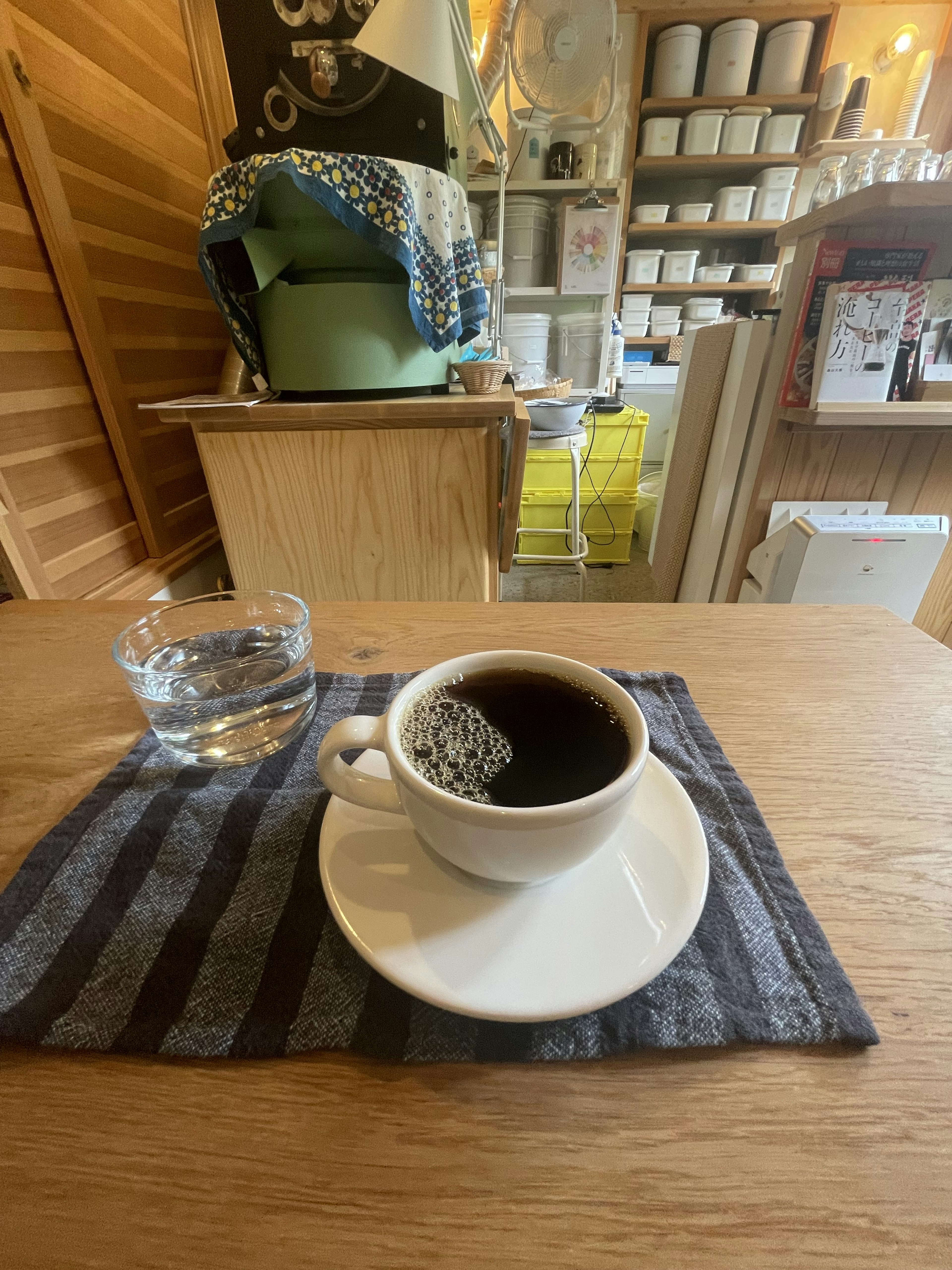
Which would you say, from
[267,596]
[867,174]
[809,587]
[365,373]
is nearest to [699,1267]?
[267,596]

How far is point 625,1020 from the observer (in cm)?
24

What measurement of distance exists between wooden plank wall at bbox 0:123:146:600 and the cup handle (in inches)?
34.1

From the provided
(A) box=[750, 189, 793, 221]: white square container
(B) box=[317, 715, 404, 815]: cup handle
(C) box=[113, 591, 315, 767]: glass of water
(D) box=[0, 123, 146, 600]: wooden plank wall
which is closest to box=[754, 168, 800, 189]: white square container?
(A) box=[750, 189, 793, 221]: white square container

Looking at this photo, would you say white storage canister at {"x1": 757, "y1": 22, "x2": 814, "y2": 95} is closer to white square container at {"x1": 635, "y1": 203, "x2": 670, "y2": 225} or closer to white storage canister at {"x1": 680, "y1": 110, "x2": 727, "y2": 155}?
white storage canister at {"x1": 680, "y1": 110, "x2": 727, "y2": 155}

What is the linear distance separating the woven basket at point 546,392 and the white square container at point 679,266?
4.58 feet

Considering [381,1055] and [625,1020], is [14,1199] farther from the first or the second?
[625,1020]

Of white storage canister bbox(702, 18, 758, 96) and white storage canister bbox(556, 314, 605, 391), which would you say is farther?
white storage canister bbox(556, 314, 605, 391)

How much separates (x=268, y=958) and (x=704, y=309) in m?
3.06

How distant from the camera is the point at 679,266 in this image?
250 centimetres

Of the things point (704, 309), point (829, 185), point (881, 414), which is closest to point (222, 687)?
point (881, 414)

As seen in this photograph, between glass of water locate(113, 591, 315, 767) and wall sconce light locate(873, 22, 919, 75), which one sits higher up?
wall sconce light locate(873, 22, 919, 75)

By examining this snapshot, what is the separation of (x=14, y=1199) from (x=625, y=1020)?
0.78ft

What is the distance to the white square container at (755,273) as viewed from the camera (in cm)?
249

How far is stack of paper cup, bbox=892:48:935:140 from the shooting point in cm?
219
